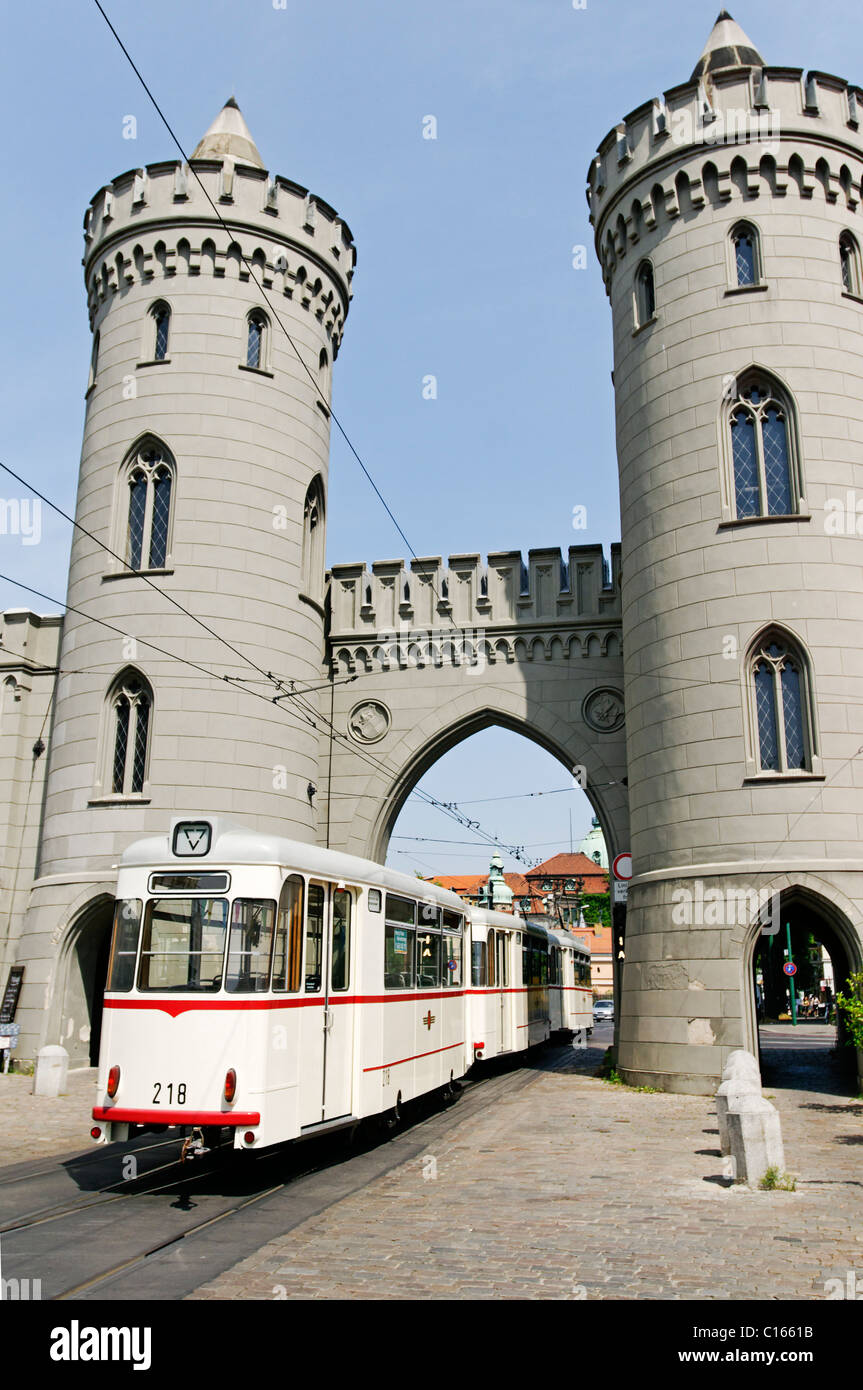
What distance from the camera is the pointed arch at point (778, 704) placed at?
61.2 ft

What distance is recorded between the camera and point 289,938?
1012 centimetres

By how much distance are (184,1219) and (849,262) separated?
20.0 meters

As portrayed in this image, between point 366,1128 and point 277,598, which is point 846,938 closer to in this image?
point 366,1128

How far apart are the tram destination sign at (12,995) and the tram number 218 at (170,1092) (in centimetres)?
1479

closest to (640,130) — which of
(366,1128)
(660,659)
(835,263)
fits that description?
(835,263)

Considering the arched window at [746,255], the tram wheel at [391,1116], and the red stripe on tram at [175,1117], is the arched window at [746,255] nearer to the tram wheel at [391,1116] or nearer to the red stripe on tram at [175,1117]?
the tram wheel at [391,1116]

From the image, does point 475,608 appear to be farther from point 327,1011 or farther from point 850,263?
point 327,1011

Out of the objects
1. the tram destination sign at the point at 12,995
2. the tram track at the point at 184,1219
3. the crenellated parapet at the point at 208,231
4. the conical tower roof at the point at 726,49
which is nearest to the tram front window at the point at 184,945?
the tram track at the point at 184,1219

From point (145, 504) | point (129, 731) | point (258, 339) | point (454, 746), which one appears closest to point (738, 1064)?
point (129, 731)

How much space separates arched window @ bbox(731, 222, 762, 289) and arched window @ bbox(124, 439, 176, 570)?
12220 millimetres

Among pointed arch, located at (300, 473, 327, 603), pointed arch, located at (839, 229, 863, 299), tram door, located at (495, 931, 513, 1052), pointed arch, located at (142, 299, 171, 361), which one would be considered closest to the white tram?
tram door, located at (495, 931, 513, 1052)

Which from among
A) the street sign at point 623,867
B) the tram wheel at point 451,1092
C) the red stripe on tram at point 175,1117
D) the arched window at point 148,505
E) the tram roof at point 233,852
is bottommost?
the tram wheel at point 451,1092

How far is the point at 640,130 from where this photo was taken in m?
22.5

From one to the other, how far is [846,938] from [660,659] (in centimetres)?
576
